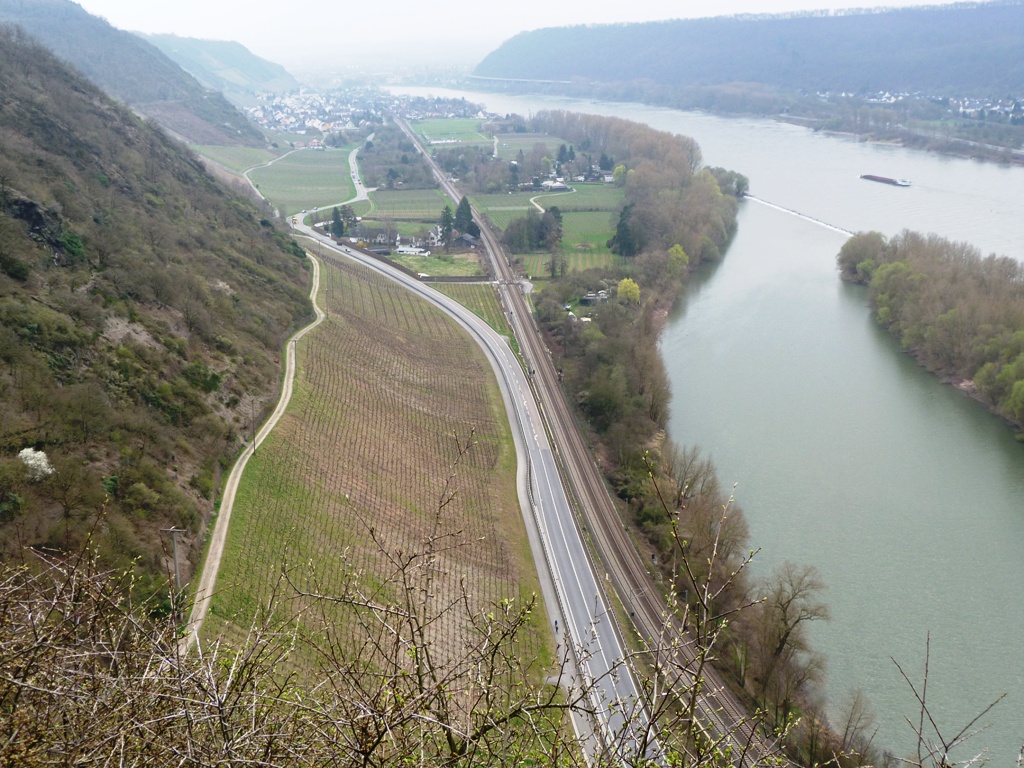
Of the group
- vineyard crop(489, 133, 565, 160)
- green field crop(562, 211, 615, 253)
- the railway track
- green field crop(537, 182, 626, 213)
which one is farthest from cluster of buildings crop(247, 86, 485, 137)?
the railway track

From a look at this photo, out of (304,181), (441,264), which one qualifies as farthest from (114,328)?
(304,181)

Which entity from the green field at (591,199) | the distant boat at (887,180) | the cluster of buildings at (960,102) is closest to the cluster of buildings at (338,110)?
the green field at (591,199)

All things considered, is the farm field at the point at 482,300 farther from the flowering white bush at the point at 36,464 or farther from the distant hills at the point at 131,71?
the distant hills at the point at 131,71

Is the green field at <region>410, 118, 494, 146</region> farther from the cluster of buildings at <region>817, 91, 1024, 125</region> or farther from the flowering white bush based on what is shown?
the flowering white bush

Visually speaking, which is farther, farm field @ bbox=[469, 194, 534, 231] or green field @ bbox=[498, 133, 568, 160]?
green field @ bbox=[498, 133, 568, 160]

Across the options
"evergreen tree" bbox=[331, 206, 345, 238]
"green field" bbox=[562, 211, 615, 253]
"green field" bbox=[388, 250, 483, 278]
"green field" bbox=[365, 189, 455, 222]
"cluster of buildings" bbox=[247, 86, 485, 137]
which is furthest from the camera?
"cluster of buildings" bbox=[247, 86, 485, 137]

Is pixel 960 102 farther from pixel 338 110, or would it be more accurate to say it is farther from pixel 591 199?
pixel 338 110
